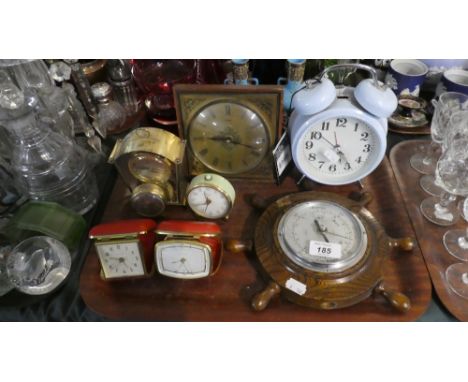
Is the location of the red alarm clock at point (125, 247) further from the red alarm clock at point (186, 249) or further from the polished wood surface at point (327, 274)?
the polished wood surface at point (327, 274)

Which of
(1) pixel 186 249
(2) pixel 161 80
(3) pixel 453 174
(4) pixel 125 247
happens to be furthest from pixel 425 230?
(2) pixel 161 80

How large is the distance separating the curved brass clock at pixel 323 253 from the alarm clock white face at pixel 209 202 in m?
0.13

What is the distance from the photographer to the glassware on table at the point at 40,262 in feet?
3.80

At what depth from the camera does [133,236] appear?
1093mm

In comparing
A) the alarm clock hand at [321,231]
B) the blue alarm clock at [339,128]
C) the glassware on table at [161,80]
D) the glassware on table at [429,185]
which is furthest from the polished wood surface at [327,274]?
the glassware on table at [161,80]

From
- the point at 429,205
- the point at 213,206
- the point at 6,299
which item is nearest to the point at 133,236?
the point at 213,206

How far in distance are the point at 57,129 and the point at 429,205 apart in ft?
4.83

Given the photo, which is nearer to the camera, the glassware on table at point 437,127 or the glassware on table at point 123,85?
the glassware on table at point 437,127

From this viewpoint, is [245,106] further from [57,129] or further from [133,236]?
[57,129]

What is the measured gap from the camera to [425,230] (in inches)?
52.0

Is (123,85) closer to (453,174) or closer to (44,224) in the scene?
(44,224)

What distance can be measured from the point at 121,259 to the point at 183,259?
191 millimetres

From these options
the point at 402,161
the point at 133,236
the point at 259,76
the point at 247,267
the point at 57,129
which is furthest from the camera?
the point at 259,76

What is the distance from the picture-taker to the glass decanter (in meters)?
1.28
